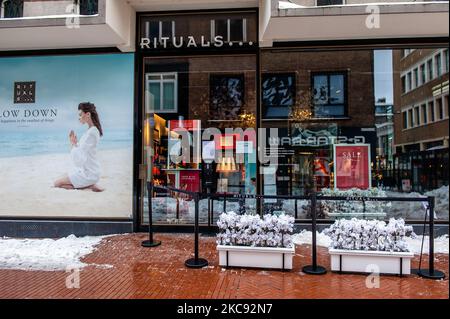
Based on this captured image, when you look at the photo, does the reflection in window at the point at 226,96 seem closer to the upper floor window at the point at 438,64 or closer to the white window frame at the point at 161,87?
the white window frame at the point at 161,87

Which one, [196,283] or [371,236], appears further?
[371,236]

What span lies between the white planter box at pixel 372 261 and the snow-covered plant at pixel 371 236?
0.10 meters

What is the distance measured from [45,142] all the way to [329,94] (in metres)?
6.83

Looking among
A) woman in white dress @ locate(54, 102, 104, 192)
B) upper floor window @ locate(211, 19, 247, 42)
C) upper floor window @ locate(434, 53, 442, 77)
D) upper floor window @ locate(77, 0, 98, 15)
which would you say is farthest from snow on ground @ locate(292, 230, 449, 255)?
upper floor window @ locate(77, 0, 98, 15)

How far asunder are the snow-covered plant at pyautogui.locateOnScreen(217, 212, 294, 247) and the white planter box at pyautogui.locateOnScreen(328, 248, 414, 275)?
0.76m

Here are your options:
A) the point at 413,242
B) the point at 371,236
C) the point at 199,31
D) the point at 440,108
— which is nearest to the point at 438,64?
the point at 440,108

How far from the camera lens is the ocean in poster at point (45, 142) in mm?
9188

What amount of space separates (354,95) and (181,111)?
4.18 meters

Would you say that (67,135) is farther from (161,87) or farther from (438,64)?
(438,64)

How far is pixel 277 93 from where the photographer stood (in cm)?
944

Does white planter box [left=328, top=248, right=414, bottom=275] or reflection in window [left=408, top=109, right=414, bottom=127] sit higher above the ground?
reflection in window [left=408, top=109, right=414, bottom=127]

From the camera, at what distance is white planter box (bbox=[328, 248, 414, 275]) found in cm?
585

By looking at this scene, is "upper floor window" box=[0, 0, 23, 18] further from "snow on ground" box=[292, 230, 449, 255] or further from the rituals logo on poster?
"snow on ground" box=[292, 230, 449, 255]
